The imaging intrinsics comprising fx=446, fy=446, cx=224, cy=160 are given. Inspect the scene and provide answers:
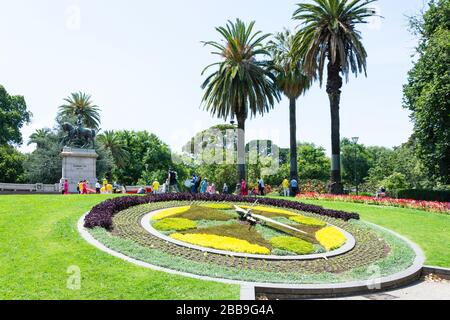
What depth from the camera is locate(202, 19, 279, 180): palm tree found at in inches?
1427

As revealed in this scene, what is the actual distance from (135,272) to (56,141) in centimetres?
5243

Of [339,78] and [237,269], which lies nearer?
[237,269]

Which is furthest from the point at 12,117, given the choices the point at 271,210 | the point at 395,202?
the point at 395,202

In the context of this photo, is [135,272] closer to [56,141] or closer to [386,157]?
[56,141]

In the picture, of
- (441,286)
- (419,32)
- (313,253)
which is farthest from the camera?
(419,32)

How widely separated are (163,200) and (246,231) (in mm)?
6606

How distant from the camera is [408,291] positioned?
1258 cm

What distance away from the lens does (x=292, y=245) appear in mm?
15359

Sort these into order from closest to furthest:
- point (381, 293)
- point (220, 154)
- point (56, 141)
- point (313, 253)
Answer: point (381, 293), point (313, 253), point (56, 141), point (220, 154)

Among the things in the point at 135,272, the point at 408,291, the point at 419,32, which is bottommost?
the point at 408,291

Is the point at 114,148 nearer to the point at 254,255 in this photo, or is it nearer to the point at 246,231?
the point at 246,231

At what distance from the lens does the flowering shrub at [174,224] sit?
53.3ft

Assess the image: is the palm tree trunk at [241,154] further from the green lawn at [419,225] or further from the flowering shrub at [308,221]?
the flowering shrub at [308,221]
